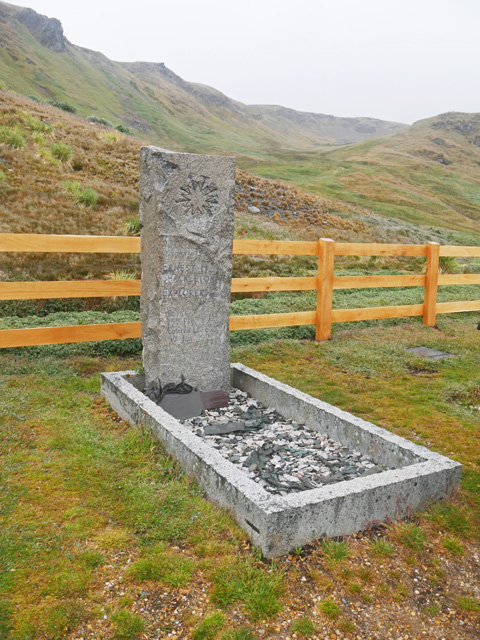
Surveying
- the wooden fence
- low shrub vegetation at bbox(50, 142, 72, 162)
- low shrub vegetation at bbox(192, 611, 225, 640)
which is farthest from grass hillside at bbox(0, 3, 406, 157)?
low shrub vegetation at bbox(192, 611, 225, 640)

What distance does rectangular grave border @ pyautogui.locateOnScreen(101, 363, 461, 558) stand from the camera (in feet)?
9.26

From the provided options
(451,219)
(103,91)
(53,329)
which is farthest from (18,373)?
(103,91)

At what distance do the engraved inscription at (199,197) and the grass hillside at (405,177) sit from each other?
3168 cm

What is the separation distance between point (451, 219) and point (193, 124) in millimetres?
71029

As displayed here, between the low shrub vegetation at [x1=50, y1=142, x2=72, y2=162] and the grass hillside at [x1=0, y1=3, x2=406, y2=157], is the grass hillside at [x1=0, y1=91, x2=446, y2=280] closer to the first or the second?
the low shrub vegetation at [x1=50, y1=142, x2=72, y2=162]

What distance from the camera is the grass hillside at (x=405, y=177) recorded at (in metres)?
39.8

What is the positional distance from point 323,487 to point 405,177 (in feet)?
195

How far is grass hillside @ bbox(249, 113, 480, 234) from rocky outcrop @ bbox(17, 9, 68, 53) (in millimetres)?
61500

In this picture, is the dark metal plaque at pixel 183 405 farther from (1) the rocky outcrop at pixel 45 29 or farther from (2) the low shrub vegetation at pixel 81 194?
(1) the rocky outcrop at pixel 45 29

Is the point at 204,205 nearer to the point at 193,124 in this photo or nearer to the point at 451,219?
the point at 451,219

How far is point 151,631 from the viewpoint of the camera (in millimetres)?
2246

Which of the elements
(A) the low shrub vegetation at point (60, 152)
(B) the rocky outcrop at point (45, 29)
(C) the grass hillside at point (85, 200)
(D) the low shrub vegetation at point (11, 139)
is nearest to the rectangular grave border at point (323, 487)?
(C) the grass hillside at point (85, 200)

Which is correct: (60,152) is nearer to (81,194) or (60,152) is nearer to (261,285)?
(81,194)

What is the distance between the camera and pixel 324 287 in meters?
7.72
